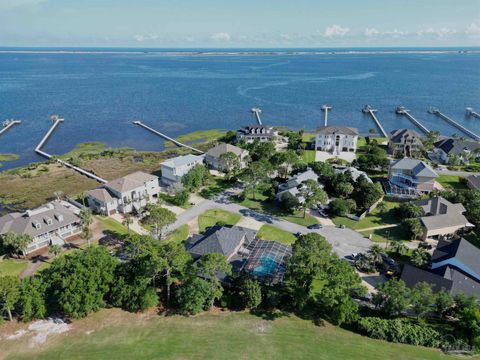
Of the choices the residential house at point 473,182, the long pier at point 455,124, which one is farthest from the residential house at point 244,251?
the long pier at point 455,124

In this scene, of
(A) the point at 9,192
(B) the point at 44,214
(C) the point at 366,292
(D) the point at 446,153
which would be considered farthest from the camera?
(D) the point at 446,153

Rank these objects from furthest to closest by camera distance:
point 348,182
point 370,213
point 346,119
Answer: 1. point 346,119
2. point 348,182
3. point 370,213

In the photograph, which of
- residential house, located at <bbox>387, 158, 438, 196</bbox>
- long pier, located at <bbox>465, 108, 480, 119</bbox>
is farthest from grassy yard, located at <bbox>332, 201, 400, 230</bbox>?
long pier, located at <bbox>465, 108, 480, 119</bbox>

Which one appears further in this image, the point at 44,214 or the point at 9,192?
the point at 9,192

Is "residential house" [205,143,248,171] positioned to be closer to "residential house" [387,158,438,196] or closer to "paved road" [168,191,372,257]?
"paved road" [168,191,372,257]

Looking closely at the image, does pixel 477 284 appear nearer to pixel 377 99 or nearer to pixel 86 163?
pixel 86 163

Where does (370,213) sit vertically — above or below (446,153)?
below

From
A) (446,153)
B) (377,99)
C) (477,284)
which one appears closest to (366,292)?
(477,284)
